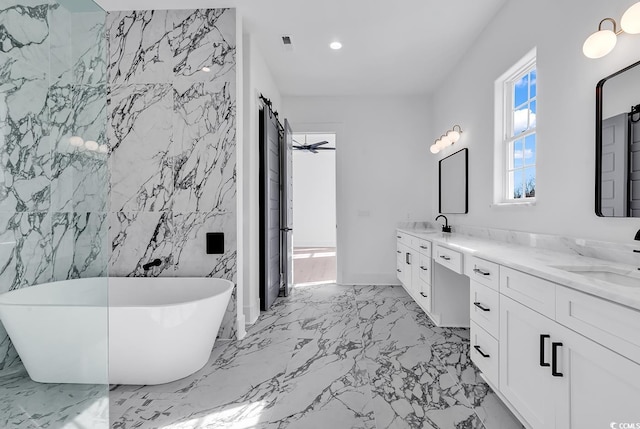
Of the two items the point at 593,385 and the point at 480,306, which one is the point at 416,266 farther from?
the point at 593,385

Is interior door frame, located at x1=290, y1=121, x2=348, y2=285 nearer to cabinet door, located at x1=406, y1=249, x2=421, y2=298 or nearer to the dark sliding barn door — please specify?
the dark sliding barn door

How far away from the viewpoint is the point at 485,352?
1822 millimetres

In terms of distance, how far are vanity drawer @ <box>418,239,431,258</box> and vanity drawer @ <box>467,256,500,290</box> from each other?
914 mm

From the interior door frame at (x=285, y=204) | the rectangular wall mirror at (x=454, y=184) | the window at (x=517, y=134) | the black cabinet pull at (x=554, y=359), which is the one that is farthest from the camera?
the interior door frame at (x=285, y=204)

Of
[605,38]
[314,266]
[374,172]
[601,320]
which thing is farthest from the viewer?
[314,266]

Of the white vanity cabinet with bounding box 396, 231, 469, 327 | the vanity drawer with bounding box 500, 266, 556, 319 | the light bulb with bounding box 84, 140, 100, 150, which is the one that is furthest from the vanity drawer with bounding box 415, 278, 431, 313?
the light bulb with bounding box 84, 140, 100, 150

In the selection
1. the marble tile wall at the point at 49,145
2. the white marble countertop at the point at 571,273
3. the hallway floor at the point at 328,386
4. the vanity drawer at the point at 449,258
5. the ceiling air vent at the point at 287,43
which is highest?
the ceiling air vent at the point at 287,43

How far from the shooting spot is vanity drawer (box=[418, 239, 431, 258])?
302 cm

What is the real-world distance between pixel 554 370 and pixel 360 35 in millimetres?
2991

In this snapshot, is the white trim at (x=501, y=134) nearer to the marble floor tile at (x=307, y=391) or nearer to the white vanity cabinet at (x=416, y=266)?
the white vanity cabinet at (x=416, y=266)

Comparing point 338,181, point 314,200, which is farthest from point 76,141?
point 314,200

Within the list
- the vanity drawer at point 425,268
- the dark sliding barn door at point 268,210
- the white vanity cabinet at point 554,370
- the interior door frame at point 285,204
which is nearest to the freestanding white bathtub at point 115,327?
the dark sliding barn door at point 268,210

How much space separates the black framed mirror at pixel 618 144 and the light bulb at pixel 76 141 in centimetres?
237

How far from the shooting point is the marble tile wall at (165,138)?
8.87ft
